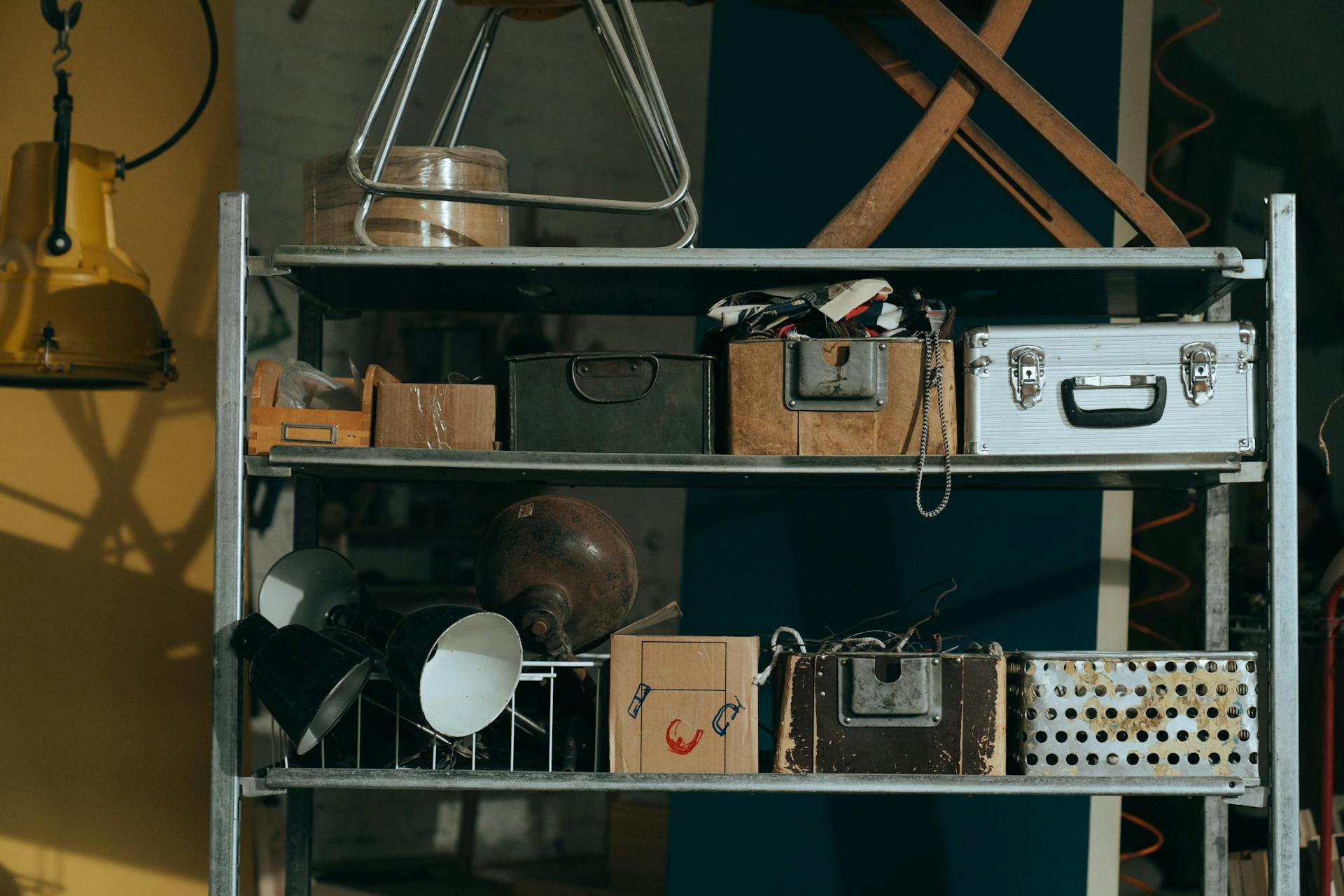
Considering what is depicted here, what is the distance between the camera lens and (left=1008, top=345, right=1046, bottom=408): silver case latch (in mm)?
2426

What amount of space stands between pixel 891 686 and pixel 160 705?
2.38m

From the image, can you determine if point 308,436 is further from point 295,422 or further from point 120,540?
point 120,540

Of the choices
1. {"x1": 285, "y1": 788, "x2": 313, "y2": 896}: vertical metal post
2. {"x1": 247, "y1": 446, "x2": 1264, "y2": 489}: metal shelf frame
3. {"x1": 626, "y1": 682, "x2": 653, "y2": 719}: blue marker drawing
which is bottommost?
{"x1": 285, "y1": 788, "x2": 313, "y2": 896}: vertical metal post

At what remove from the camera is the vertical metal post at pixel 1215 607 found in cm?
268

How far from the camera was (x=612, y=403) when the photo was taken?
2.51 m

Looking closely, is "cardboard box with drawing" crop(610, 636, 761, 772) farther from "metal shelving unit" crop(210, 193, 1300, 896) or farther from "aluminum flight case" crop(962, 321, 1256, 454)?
"aluminum flight case" crop(962, 321, 1256, 454)

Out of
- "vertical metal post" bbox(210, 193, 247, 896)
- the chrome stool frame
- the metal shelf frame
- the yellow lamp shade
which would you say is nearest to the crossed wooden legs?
the chrome stool frame

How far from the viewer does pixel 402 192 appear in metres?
2.41

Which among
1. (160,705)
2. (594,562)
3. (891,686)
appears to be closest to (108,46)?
(160,705)

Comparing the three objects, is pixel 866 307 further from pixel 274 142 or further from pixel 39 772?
A: pixel 39 772

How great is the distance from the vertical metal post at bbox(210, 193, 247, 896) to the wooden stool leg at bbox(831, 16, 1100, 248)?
151 cm

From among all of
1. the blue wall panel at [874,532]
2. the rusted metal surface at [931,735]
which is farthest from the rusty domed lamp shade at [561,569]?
the blue wall panel at [874,532]

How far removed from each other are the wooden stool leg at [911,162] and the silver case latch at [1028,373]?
1.36 feet

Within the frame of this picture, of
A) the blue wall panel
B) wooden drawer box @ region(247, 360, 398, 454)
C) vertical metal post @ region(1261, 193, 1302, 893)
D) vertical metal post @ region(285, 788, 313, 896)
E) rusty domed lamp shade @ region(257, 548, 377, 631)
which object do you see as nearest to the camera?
vertical metal post @ region(1261, 193, 1302, 893)
